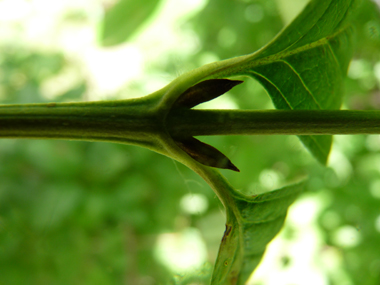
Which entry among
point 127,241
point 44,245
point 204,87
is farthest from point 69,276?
point 204,87

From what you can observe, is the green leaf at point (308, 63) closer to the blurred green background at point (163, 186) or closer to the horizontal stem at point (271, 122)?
the horizontal stem at point (271, 122)

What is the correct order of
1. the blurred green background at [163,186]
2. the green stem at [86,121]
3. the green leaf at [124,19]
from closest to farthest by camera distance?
the green stem at [86,121] < the green leaf at [124,19] < the blurred green background at [163,186]

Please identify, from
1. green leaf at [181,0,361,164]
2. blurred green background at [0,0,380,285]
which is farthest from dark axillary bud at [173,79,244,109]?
blurred green background at [0,0,380,285]

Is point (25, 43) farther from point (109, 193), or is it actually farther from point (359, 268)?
point (359, 268)

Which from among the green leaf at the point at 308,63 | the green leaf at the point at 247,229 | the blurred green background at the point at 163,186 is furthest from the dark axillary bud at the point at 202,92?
the blurred green background at the point at 163,186

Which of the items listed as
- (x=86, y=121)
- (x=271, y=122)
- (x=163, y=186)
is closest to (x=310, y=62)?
(x=271, y=122)

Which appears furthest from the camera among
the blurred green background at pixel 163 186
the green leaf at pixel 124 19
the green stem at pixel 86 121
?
the blurred green background at pixel 163 186
